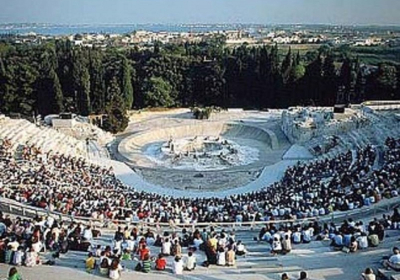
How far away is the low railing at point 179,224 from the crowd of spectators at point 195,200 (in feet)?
1.27

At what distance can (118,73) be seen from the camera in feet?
159

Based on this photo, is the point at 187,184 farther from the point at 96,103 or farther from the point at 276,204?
the point at 96,103

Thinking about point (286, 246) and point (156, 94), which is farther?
point (156, 94)

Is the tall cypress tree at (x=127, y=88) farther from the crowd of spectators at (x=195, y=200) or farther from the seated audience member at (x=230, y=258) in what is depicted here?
the seated audience member at (x=230, y=258)

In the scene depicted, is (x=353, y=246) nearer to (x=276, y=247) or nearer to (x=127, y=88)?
(x=276, y=247)

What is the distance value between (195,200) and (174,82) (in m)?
31.4

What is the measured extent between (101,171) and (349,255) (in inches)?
706

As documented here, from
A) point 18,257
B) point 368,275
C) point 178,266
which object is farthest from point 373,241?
point 18,257

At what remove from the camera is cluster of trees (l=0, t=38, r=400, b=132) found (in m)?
45.5

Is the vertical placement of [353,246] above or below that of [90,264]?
above

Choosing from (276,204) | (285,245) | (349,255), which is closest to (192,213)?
(276,204)

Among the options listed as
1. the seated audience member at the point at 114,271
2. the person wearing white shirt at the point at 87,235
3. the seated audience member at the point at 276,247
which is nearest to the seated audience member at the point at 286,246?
the seated audience member at the point at 276,247

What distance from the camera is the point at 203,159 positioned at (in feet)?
112

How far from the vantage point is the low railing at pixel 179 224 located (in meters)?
15.7
